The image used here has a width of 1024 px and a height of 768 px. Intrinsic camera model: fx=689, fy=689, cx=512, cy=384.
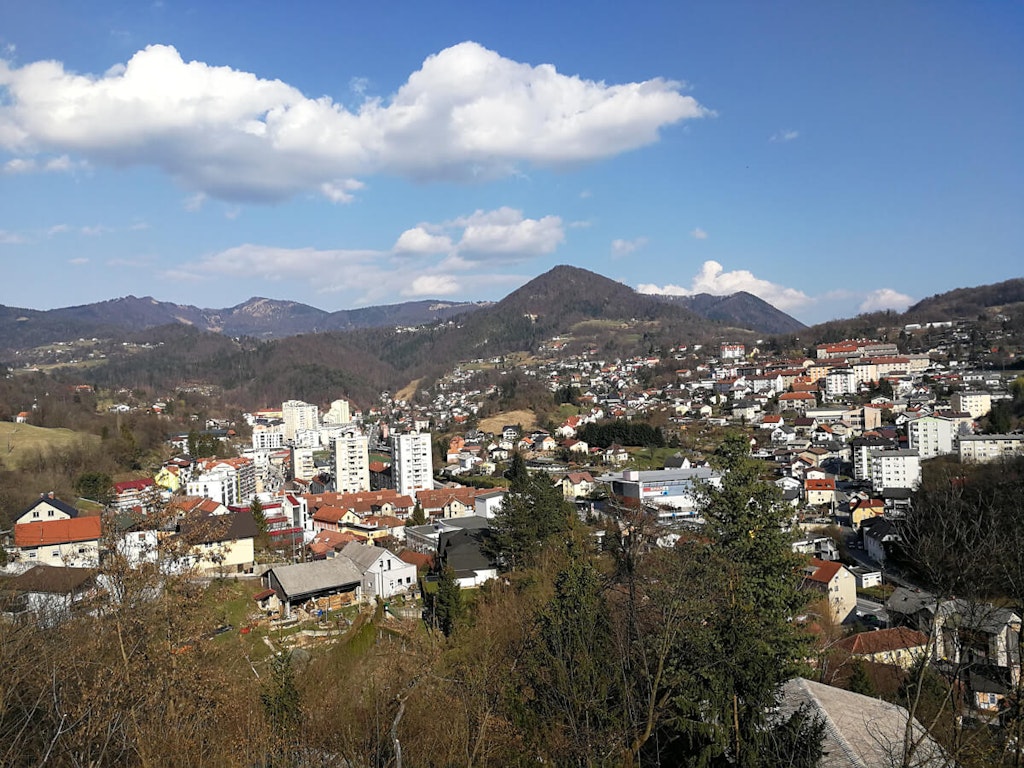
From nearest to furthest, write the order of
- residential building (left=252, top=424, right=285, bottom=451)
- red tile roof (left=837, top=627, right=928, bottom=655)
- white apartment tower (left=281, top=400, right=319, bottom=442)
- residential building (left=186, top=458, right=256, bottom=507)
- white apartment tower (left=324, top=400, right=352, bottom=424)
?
red tile roof (left=837, top=627, right=928, bottom=655) → residential building (left=186, top=458, right=256, bottom=507) → residential building (left=252, top=424, right=285, bottom=451) → white apartment tower (left=281, top=400, right=319, bottom=442) → white apartment tower (left=324, top=400, right=352, bottom=424)

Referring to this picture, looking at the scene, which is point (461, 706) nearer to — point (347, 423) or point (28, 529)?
point (28, 529)

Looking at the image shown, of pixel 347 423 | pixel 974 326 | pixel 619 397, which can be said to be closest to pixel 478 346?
pixel 347 423

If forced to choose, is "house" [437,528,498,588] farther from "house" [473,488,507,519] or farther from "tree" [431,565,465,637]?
"house" [473,488,507,519]

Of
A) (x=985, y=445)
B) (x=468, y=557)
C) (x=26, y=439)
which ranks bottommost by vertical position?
(x=468, y=557)

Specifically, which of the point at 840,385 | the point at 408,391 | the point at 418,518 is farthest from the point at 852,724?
the point at 408,391

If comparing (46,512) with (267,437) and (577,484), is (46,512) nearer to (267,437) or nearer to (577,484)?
(577,484)

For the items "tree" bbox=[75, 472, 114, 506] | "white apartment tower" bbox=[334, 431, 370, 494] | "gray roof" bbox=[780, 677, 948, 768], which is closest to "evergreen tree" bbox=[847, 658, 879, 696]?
"gray roof" bbox=[780, 677, 948, 768]
